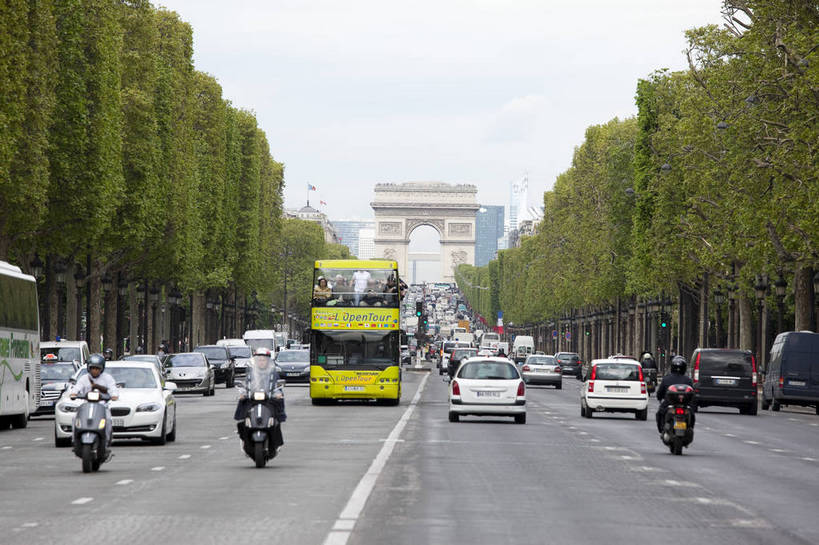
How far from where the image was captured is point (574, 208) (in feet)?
328

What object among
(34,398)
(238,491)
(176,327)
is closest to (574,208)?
(176,327)

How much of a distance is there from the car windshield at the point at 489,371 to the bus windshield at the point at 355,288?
8.33 m

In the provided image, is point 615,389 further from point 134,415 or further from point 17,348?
point 134,415

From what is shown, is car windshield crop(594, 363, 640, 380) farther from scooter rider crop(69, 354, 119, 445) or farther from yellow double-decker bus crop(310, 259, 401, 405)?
scooter rider crop(69, 354, 119, 445)

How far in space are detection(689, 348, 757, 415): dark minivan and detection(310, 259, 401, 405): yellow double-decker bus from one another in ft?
30.2

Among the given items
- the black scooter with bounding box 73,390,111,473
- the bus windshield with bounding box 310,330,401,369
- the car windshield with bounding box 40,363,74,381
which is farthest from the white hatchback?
the black scooter with bounding box 73,390,111,473

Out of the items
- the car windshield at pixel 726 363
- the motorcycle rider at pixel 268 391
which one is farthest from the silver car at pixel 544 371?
the motorcycle rider at pixel 268 391

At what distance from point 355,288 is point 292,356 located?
85.4 feet

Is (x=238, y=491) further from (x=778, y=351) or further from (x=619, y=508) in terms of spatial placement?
(x=778, y=351)

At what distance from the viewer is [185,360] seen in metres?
54.5

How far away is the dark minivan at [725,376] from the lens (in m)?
45.6

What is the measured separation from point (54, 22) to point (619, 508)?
32.7m

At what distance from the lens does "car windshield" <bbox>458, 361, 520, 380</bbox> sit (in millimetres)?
34250

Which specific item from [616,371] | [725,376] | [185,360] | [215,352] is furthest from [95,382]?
[215,352]
